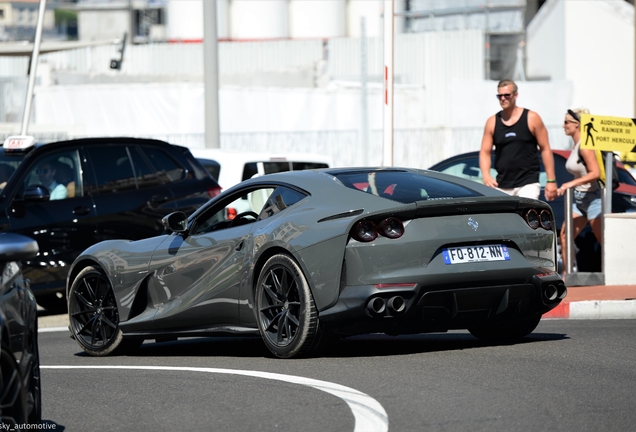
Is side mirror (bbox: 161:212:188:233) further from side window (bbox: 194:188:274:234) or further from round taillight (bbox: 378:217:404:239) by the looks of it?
round taillight (bbox: 378:217:404:239)

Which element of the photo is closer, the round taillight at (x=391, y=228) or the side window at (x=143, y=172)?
the round taillight at (x=391, y=228)

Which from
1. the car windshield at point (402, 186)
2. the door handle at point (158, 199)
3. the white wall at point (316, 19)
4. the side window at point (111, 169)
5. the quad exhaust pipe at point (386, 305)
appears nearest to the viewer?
the quad exhaust pipe at point (386, 305)

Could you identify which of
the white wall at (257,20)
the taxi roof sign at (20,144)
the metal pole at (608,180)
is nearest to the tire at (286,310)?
the metal pole at (608,180)

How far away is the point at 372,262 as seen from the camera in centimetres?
725

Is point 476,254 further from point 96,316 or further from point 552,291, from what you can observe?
point 96,316

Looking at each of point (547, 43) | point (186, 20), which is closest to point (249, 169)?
point (547, 43)

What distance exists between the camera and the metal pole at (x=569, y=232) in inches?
465

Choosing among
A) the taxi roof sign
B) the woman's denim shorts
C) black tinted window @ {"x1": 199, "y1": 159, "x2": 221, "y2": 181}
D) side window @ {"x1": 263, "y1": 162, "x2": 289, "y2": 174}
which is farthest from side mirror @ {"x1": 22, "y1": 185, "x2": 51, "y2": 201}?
the woman's denim shorts

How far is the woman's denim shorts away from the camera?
12.3 meters

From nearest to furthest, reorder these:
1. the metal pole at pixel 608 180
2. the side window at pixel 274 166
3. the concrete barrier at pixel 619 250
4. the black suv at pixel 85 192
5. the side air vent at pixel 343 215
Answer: the side air vent at pixel 343 215, the concrete barrier at pixel 619 250, the metal pole at pixel 608 180, the black suv at pixel 85 192, the side window at pixel 274 166

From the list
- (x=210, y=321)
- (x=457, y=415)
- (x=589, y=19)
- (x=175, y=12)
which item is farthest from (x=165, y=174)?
(x=175, y=12)

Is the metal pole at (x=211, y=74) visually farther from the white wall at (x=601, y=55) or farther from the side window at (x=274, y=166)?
the white wall at (x=601, y=55)

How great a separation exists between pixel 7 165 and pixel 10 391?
8.58 meters

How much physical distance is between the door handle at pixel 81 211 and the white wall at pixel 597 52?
35.9 meters
